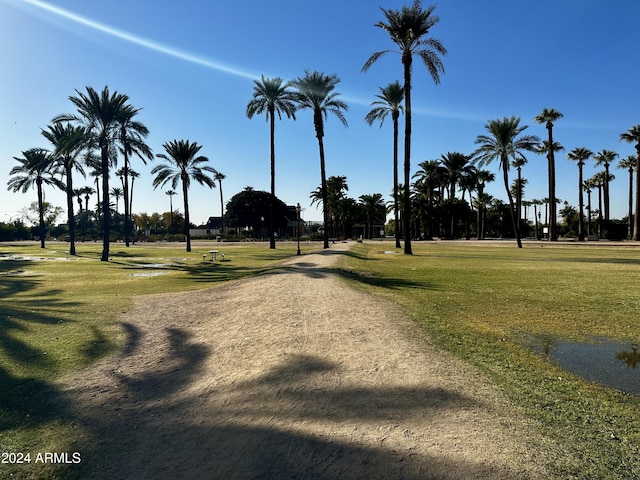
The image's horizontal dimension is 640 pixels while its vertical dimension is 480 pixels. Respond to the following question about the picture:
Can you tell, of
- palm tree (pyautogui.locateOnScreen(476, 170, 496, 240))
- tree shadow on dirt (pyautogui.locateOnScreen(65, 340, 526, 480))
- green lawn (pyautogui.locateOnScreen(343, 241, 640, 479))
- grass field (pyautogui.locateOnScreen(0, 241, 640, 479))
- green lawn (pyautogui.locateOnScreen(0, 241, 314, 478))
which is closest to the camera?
tree shadow on dirt (pyautogui.locateOnScreen(65, 340, 526, 480))

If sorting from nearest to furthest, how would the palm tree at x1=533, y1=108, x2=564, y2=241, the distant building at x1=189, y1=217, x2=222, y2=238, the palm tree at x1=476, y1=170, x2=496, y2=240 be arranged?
the palm tree at x1=533, y1=108, x2=564, y2=241
the palm tree at x1=476, y1=170, x2=496, y2=240
the distant building at x1=189, y1=217, x2=222, y2=238

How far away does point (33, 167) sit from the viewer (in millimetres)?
40719

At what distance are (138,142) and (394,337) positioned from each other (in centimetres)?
3368

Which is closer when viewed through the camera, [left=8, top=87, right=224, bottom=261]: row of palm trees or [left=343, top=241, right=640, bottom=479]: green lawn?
[left=343, top=241, right=640, bottom=479]: green lawn

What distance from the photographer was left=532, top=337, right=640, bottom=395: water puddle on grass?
5.17m

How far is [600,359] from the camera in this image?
19.7 feet

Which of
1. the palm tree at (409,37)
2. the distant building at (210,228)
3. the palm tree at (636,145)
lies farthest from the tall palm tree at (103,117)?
the distant building at (210,228)

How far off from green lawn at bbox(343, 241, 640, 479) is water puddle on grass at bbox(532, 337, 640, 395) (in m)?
0.25

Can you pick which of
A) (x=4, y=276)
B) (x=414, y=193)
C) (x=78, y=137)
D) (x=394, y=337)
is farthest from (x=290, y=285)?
(x=414, y=193)

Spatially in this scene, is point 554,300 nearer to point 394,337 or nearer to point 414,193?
point 394,337

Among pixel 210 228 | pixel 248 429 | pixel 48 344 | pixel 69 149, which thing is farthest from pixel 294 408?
pixel 210 228

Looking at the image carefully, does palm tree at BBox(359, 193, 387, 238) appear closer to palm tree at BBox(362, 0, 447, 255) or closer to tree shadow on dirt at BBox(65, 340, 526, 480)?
palm tree at BBox(362, 0, 447, 255)

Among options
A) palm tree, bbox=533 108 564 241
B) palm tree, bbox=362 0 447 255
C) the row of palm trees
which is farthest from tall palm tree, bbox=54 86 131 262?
palm tree, bbox=533 108 564 241

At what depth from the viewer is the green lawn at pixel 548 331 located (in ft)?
11.6
